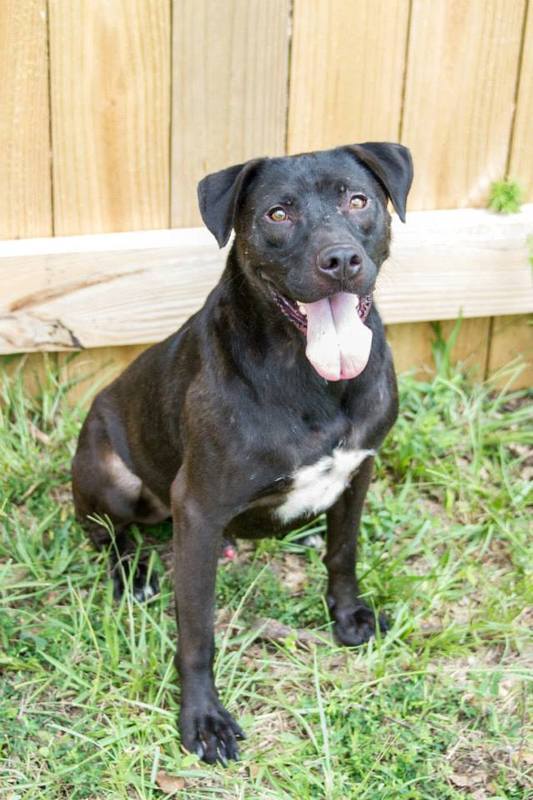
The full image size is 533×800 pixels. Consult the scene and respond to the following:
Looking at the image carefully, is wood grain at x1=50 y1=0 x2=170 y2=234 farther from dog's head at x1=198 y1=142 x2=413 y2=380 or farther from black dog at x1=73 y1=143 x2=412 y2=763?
dog's head at x1=198 y1=142 x2=413 y2=380

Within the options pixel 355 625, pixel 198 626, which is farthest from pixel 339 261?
pixel 355 625

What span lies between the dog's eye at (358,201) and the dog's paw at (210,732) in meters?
1.46

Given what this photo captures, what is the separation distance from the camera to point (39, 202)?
4.16m

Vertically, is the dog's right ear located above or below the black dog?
above

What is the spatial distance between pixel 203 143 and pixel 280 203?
1.21 metres

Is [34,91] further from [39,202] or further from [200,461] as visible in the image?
[200,461]

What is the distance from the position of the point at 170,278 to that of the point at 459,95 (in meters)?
1.29

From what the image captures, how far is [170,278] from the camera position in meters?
4.30

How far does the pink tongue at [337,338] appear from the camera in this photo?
305cm

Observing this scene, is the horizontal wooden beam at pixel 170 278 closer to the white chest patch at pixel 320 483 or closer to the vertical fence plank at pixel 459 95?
the vertical fence plank at pixel 459 95

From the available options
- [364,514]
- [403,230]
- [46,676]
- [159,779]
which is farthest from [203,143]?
[159,779]

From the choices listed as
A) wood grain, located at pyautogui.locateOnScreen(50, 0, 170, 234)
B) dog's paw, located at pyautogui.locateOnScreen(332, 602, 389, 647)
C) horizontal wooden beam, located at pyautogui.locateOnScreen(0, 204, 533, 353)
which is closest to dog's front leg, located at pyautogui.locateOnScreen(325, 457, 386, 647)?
dog's paw, located at pyautogui.locateOnScreen(332, 602, 389, 647)

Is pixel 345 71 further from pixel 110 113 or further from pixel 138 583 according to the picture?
pixel 138 583

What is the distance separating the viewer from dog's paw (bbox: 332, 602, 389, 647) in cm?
374
